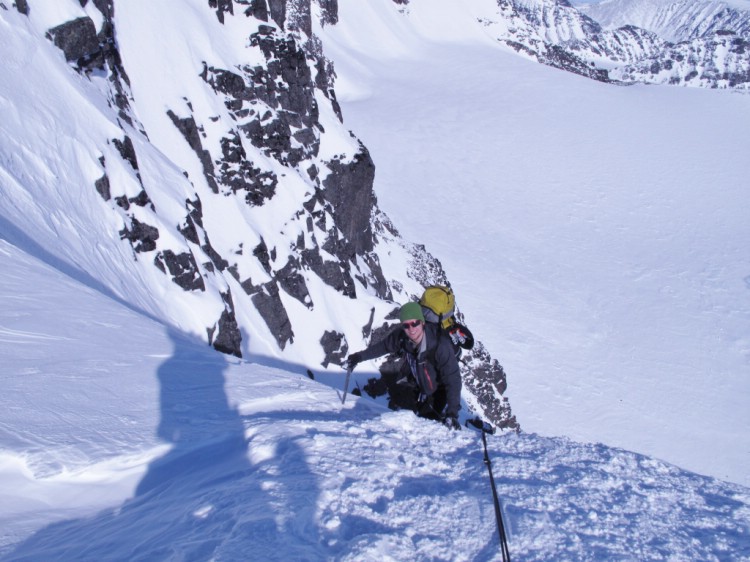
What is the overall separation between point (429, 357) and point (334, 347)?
16313 mm

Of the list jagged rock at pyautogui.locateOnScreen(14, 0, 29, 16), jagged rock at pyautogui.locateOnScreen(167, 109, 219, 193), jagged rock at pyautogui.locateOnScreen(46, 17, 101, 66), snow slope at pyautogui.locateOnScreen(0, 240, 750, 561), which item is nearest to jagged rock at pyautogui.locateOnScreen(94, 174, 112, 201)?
jagged rock at pyautogui.locateOnScreen(46, 17, 101, 66)

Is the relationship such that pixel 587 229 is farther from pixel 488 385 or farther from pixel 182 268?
pixel 182 268

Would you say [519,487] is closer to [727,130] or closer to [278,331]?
[278,331]

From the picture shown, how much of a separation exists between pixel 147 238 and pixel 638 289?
32029 mm

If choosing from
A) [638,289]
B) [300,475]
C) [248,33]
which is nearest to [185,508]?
[300,475]

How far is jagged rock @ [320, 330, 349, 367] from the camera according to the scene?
837 inches

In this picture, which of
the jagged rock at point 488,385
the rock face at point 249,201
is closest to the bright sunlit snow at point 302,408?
the rock face at point 249,201

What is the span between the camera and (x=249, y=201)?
2186cm

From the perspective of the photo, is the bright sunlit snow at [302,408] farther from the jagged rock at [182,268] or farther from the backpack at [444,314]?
the backpack at [444,314]

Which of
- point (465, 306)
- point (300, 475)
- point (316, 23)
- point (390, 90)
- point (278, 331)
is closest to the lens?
point (300, 475)

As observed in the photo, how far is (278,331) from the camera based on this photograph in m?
19.5

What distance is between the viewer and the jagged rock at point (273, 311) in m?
19.3

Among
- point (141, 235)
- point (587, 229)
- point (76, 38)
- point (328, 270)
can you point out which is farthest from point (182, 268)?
point (587, 229)

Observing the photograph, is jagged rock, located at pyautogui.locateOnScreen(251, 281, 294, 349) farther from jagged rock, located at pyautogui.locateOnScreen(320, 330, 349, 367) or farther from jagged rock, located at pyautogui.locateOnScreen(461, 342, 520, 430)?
jagged rock, located at pyautogui.locateOnScreen(461, 342, 520, 430)
